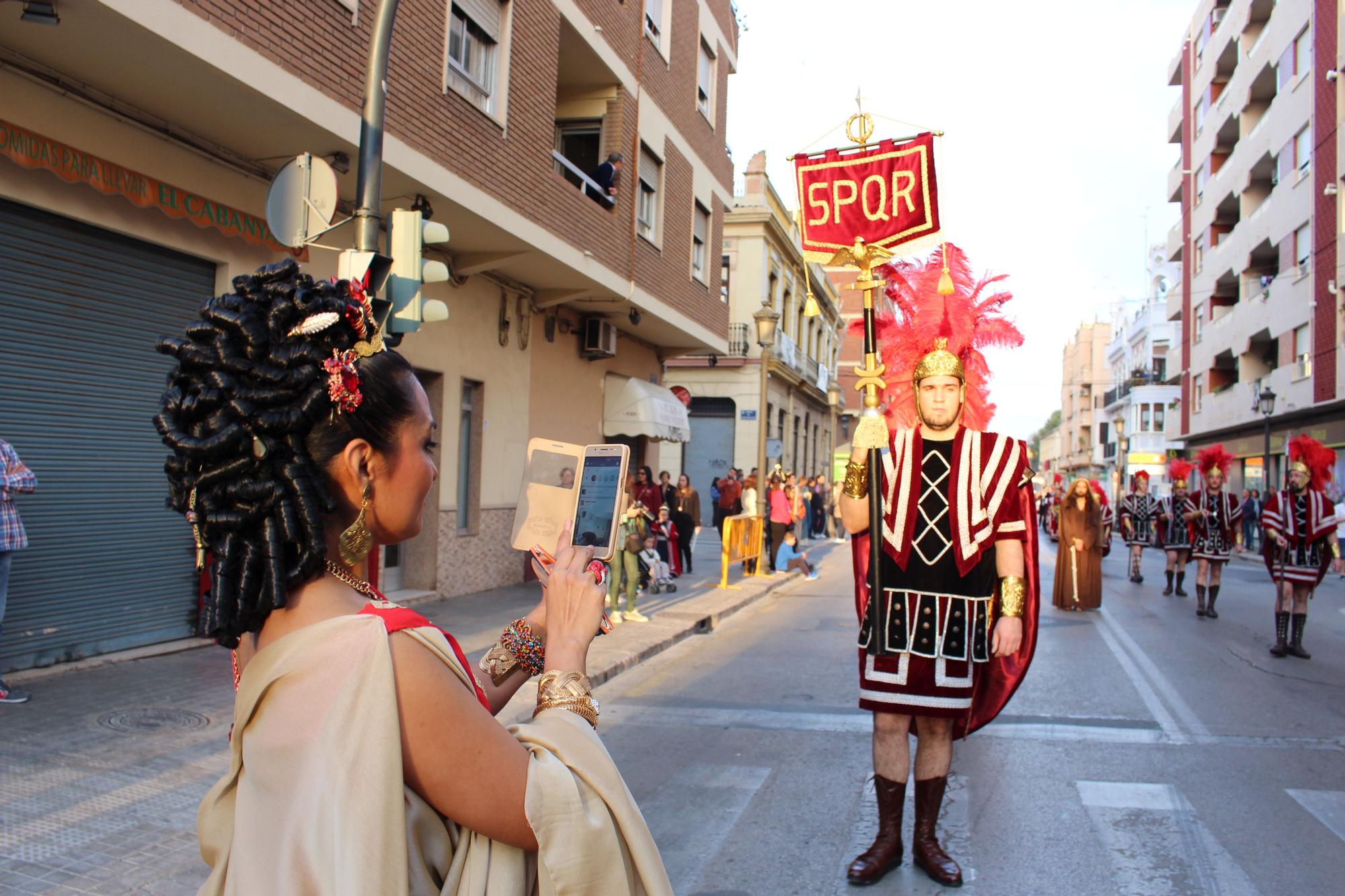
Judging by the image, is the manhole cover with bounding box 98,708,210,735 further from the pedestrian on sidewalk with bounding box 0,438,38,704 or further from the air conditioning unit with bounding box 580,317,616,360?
the air conditioning unit with bounding box 580,317,616,360

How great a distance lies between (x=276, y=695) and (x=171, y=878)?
119 inches

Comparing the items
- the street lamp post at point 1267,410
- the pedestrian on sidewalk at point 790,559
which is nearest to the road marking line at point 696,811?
the pedestrian on sidewalk at point 790,559

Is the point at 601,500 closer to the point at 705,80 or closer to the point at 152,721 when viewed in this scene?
the point at 152,721

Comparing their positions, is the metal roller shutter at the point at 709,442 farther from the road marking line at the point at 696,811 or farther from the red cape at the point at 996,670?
the red cape at the point at 996,670

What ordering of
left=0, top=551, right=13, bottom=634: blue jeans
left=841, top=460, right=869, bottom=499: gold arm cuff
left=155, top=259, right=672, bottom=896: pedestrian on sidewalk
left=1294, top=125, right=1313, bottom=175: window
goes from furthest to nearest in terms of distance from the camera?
left=1294, top=125, right=1313, bottom=175: window
left=0, top=551, right=13, bottom=634: blue jeans
left=841, top=460, right=869, bottom=499: gold arm cuff
left=155, top=259, right=672, bottom=896: pedestrian on sidewalk

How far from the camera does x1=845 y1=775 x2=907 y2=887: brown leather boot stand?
3973mm

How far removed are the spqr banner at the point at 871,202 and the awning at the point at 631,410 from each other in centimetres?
1186

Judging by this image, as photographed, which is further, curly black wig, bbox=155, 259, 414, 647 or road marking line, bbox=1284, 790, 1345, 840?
road marking line, bbox=1284, 790, 1345, 840

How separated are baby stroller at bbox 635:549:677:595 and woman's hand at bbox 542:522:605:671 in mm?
11720

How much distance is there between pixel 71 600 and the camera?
7.12 meters

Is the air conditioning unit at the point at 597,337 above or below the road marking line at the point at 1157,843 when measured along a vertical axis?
above

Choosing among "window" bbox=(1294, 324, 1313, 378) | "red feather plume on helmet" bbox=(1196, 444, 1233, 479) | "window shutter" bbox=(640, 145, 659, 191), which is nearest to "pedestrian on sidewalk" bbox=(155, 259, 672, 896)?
"red feather plume on helmet" bbox=(1196, 444, 1233, 479)

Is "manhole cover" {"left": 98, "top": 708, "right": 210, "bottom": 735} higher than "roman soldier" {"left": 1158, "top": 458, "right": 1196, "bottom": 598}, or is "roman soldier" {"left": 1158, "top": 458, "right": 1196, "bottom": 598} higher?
"roman soldier" {"left": 1158, "top": 458, "right": 1196, "bottom": 598}

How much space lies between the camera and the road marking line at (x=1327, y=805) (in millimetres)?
4715
